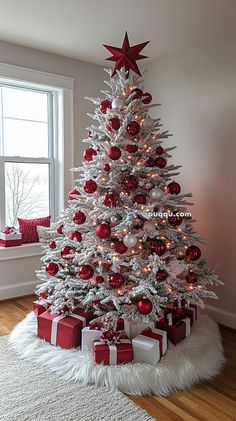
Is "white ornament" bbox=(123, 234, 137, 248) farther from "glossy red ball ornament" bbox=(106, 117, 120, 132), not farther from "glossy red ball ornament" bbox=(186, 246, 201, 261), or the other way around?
"glossy red ball ornament" bbox=(106, 117, 120, 132)

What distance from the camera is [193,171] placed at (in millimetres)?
3143

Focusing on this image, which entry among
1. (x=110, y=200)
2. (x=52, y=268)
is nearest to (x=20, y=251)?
(x=52, y=268)

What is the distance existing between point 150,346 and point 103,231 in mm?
764

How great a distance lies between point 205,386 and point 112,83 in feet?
6.82

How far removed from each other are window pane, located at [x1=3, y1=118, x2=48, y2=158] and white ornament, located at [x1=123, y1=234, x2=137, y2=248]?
1.83 metres

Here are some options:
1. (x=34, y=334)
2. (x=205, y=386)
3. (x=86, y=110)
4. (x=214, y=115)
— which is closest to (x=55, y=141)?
(x=86, y=110)

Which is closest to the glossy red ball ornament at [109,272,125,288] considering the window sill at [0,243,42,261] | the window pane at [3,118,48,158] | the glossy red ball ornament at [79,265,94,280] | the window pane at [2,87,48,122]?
the glossy red ball ornament at [79,265,94,280]

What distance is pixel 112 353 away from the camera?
205cm

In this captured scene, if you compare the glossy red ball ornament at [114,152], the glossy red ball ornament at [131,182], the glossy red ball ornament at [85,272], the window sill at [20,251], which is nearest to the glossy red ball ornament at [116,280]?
the glossy red ball ornament at [85,272]

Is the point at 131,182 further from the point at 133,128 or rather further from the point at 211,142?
the point at 211,142

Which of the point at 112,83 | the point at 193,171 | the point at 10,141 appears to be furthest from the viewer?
the point at 10,141

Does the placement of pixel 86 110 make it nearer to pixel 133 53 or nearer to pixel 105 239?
pixel 133 53

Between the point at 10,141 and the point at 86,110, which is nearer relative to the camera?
the point at 10,141

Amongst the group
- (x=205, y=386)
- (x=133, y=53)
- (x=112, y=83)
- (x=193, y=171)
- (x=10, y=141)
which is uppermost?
(x=133, y=53)
